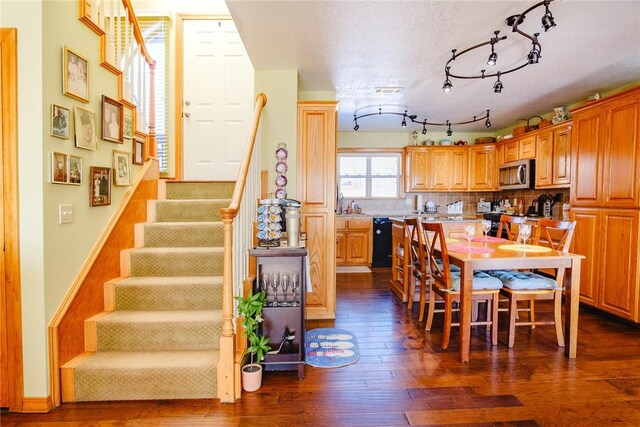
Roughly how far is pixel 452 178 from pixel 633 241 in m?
3.51

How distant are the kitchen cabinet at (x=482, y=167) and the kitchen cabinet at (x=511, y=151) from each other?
31cm

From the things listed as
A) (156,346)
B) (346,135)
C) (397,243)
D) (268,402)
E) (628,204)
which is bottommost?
(268,402)

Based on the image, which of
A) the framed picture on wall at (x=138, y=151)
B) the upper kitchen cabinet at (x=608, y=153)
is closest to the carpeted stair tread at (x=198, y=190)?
the framed picture on wall at (x=138, y=151)

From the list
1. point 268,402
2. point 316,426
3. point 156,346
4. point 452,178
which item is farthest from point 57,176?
point 452,178

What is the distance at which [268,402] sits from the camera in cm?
207

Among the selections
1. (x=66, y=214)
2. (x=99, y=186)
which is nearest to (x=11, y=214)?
(x=66, y=214)

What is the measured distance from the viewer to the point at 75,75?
7.33 feet

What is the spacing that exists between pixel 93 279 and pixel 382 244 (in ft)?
15.7

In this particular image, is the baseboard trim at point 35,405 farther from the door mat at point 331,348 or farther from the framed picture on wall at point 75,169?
the door mat at point 331,348

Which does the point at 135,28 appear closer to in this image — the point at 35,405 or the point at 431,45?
the point at 431,45

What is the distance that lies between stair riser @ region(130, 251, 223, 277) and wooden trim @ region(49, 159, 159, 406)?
0.54 feet

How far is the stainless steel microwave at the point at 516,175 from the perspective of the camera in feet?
17.8

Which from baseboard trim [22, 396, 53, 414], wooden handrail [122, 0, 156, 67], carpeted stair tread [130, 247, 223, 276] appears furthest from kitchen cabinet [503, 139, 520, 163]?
baseboard trim [22, 396, 53, 414]

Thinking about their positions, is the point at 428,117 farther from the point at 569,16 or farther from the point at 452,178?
the point at 569,16
